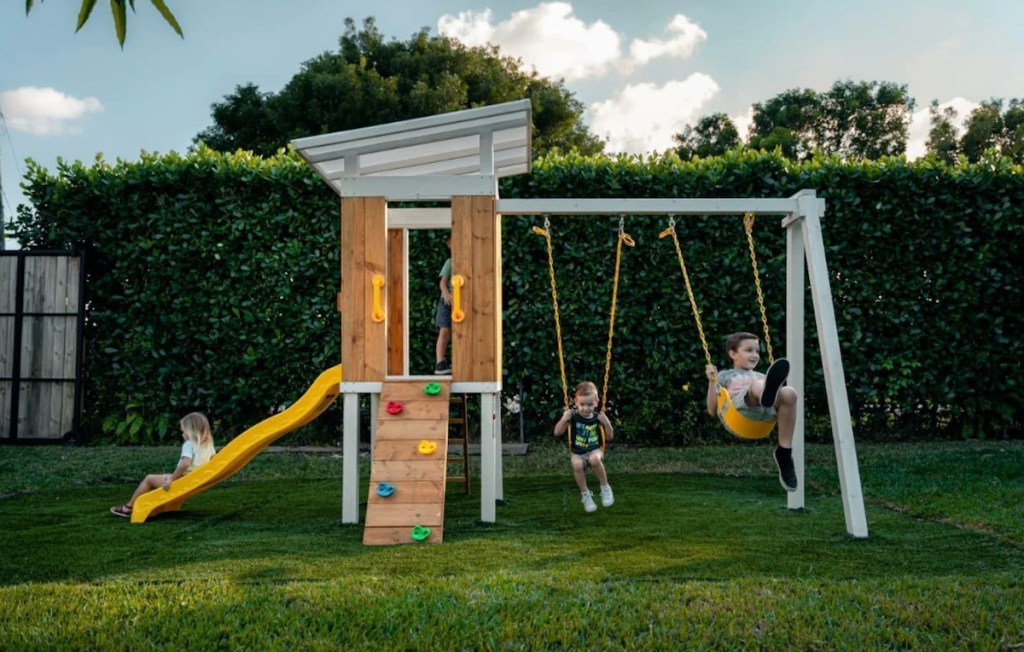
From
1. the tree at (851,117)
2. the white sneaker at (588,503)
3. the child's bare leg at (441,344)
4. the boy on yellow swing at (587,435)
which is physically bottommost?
the white sneaker at (588,503)

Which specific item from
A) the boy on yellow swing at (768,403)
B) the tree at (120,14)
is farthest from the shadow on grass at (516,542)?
the tree at (120,14)

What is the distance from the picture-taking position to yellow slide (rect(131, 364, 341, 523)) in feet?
21.2

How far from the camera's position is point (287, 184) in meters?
10.1

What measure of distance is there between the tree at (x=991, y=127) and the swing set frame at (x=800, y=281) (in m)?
27.0

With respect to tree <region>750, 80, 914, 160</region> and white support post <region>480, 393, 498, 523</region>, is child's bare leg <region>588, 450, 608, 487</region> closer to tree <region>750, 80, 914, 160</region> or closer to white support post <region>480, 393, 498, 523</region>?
white support post <region>480, 393, 498, 523</region>

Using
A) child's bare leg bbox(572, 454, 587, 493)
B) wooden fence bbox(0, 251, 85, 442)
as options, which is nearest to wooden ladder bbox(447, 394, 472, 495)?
child's bare leg bbox(572, 454, 587, 493)

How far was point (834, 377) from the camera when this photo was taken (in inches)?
229

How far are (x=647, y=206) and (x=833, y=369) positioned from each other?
149 centimetres

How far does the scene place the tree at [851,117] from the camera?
31531 mm

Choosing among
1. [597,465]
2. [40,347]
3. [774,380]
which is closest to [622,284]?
[597,465]

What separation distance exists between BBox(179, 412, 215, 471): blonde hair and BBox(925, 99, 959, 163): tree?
2876 cm

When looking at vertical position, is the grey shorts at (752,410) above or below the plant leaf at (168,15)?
below

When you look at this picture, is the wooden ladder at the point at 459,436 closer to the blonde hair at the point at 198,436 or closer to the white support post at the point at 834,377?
the blonde hair at the point at 198,436

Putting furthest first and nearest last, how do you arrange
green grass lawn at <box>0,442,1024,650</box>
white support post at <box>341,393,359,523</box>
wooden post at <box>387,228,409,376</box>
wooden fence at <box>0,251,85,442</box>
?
wooden fence at <box>0,251,85,442</box> < wooden post at <box>387,228,409,376</box> < white support post at <box>341,393,359,523</box> < green grass lawn at <box>0,442,1024,650</box>
